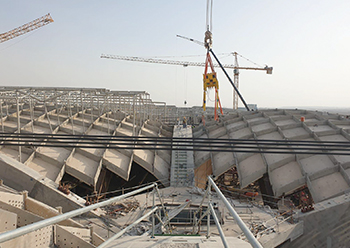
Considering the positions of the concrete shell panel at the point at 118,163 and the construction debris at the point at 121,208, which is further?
the concrete shell panel at the point at 118,163

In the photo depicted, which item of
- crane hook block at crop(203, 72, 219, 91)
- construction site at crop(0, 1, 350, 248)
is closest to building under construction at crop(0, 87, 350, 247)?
construction site at crop(0, 1, 350, 248)

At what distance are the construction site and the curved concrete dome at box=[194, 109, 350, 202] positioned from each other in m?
0.11

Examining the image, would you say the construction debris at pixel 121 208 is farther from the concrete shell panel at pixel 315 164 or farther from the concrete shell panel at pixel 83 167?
the concrete shell panel at pixel 315 164

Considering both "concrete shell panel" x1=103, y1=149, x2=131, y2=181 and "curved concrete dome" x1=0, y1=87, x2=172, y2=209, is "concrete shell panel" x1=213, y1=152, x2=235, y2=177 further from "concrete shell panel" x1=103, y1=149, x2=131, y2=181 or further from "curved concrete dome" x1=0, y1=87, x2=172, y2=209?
"concrete shell panel" x1=103, y1=149, x2=131, y2=181

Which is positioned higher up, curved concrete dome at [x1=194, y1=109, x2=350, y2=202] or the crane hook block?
the crane hook block

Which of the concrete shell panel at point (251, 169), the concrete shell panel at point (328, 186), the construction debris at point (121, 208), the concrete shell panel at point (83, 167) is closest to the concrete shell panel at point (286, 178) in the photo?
the concrete shell panel at point (251, 169)

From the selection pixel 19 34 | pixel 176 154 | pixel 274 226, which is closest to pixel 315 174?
pixel 274 226

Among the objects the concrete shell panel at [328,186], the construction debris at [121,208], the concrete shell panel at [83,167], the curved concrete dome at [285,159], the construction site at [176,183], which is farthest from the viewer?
the concrete shell panel at [83,167]

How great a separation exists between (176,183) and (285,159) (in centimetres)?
981

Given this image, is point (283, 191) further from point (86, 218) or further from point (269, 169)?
point (86, 218)

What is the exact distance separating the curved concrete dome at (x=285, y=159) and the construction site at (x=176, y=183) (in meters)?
0.11

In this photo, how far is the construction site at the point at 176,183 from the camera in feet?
29.8

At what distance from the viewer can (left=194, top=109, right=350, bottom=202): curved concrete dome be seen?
60.3ft

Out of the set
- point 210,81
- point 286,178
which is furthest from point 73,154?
point 210,81
